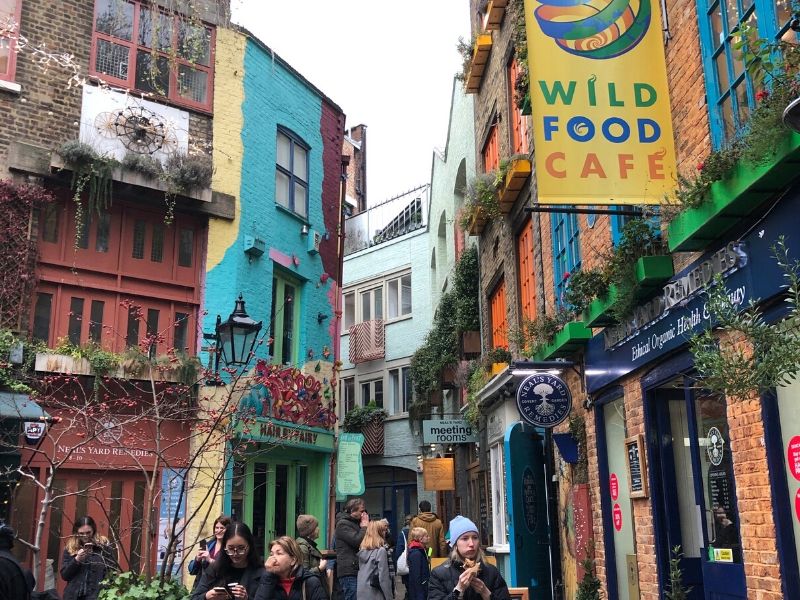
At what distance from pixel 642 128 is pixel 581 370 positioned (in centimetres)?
415

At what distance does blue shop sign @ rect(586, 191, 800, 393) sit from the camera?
546 centimetres

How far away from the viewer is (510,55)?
14750 mm

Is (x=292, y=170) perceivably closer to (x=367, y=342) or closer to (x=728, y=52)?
(x=728, y=52)

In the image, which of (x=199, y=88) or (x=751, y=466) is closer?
(x=751, y=466)

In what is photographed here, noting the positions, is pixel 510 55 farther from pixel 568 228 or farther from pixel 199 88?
pixel 199 88

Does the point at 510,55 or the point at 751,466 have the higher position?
the point at 510,55

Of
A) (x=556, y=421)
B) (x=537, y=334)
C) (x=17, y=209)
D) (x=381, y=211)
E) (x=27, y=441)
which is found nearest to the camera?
(x=556, y=421)

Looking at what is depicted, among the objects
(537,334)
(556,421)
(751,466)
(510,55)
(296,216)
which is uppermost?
(510,55)

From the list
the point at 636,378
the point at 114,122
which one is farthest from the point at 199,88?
the point at 636,378

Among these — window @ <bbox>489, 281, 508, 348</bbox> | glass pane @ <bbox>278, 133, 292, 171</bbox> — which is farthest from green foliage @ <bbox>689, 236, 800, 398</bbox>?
glass pane @ <bbox>278, 133, 292, 171</bbox>

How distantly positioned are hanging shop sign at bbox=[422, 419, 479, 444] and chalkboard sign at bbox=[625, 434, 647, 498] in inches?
343

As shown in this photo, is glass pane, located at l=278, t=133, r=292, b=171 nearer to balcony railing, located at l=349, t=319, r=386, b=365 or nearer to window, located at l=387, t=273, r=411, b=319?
window, located at l=387, t=273, r=411, b=319

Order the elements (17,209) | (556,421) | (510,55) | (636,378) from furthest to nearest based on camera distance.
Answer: (510,55)
(17,209)
(556,421)
(636,378)

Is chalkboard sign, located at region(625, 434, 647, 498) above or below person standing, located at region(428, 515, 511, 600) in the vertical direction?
above
